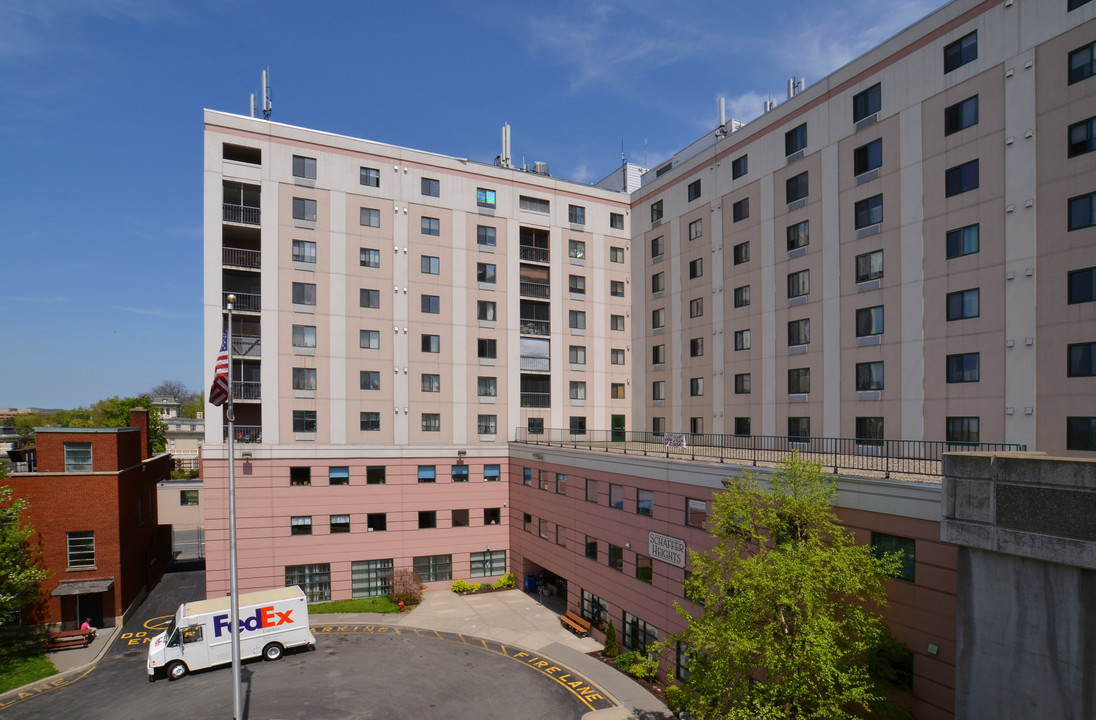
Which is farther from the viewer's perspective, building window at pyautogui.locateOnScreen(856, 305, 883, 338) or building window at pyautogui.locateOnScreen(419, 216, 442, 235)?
building window at pyautogui.locateOnScreen(419, 216, 442, 235)

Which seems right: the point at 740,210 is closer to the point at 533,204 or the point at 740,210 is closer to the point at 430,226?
the point at 533,204

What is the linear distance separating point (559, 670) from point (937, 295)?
2450cm

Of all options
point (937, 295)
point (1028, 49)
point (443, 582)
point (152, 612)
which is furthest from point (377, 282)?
point (1028, 49)

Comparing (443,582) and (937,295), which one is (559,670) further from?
(937,295)

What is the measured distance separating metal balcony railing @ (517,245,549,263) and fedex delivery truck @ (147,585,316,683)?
26928 mm

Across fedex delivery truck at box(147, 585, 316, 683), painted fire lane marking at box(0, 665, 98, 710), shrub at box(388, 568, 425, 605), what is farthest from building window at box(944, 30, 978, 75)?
painted fire lane marking at box(0, 665, 98, 710)

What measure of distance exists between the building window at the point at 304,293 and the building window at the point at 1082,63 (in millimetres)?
38999

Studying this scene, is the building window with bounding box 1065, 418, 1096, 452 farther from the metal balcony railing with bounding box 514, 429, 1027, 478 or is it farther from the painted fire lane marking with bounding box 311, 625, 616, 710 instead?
the painted fire lane marking with bounding box 311, 625, 616, 710

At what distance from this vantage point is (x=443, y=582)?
39.3 meters

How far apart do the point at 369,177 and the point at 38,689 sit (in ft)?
106

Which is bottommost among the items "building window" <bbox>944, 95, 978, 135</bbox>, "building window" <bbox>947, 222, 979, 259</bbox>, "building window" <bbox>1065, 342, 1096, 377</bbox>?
"building window" <bbox>1065, 342, 1096, 377</bbox>

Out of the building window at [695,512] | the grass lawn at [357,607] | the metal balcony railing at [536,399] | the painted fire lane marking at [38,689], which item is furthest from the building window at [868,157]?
the painted fire lane marking at [38,689]

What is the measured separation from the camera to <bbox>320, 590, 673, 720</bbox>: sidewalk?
79.7 ft

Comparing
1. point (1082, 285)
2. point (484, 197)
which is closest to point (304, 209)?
point (484, 197)
